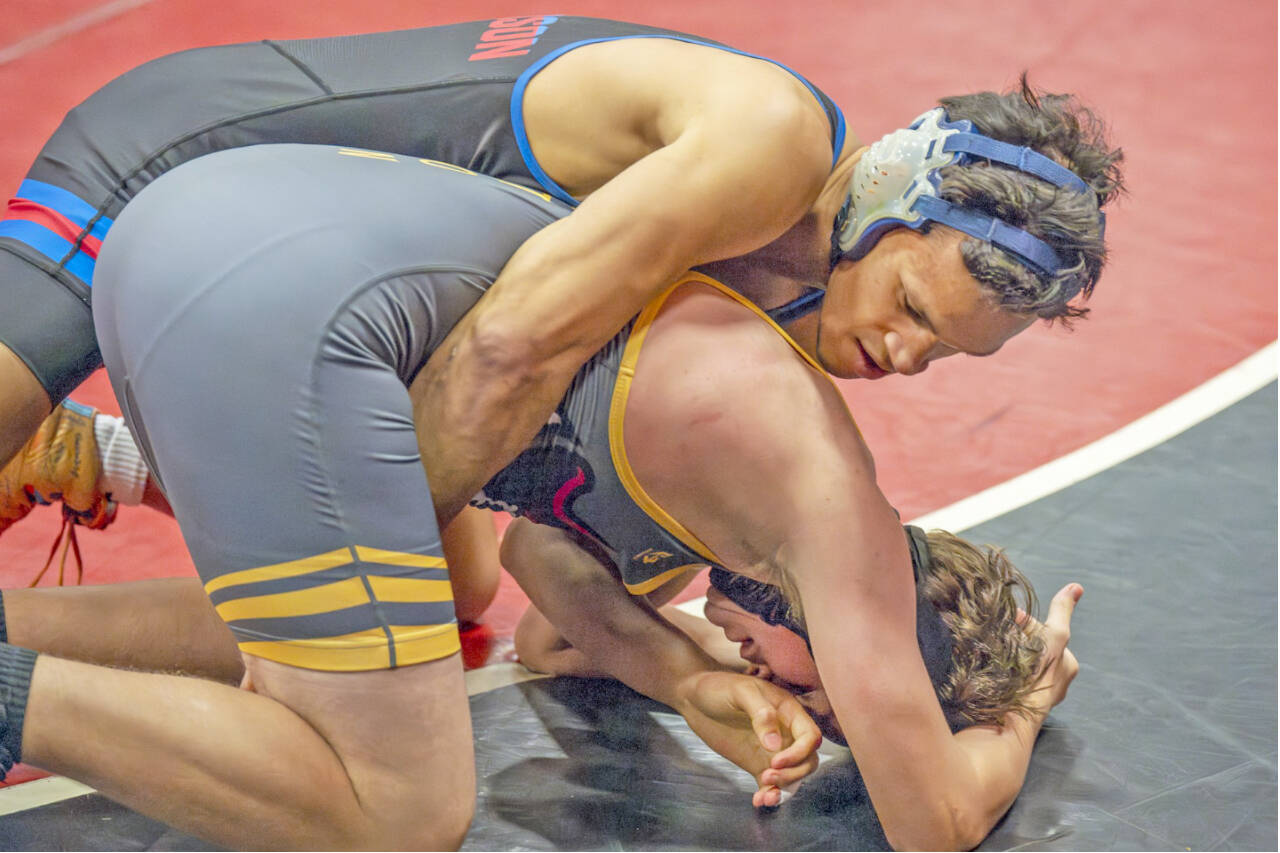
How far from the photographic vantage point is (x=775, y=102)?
1605 millimetres

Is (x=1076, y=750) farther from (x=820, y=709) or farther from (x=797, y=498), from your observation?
(x=797, y=498)

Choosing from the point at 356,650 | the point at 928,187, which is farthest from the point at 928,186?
the point at 356,650

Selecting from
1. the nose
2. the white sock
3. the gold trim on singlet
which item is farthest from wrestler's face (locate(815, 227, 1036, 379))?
the white sock

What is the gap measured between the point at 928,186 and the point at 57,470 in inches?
61.4

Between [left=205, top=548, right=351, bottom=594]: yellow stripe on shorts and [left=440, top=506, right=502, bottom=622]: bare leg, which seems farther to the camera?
[left=440, top=506, right=502, bottom=622]: bare leg

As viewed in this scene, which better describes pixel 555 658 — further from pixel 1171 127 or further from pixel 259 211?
pixel 1171 127

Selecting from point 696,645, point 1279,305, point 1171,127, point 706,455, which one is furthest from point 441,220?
point 1171,127

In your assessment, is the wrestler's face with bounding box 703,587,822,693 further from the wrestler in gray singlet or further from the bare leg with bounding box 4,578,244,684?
the bare leg with bounding box 4,578,244,684

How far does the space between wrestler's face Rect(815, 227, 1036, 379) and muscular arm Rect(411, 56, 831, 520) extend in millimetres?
189

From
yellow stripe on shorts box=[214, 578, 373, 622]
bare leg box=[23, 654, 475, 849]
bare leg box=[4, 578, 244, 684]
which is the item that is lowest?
bare leg box=[4, 578, 244, 684]

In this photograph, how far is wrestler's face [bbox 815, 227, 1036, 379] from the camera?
1692 mm

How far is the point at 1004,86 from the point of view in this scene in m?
4.43

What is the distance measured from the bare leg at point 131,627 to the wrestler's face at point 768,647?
0.77m

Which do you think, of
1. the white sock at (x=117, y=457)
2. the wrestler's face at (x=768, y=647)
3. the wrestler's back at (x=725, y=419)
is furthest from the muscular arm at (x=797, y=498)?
the white sock at (x=117, y=457)
